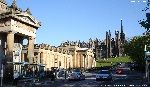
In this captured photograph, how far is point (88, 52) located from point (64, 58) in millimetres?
32079

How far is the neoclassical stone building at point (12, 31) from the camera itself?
53.1m

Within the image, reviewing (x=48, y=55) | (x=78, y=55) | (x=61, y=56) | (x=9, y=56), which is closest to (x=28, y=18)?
(x=9, y=56)

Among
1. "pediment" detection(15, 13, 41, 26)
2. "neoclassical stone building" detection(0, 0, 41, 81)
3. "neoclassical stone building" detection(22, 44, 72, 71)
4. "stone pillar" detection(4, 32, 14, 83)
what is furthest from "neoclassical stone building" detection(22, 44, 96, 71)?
"stone pillar" detection(4, 32, 14, 83)

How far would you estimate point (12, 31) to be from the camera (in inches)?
2112

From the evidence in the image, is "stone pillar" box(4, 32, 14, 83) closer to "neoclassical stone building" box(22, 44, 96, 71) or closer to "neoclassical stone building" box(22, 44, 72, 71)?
"neoclassical stone building" box(22, 44, 96, 71)

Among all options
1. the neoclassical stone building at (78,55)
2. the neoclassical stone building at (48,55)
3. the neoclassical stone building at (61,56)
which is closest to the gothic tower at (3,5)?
the neoclassical stone building at (61,56)

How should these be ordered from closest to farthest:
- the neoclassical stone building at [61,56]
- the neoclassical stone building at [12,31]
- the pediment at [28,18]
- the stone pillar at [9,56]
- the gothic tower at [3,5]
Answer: the stone pillar at [9,56] → the neoclassical stone building at [12,31] → the pediment at [28,18] → the gothic tower at [3,5] → the neoclassical stone building at [61,56]

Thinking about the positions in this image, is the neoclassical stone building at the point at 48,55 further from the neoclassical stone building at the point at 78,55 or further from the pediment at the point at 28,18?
the pediment at the point at 28,18

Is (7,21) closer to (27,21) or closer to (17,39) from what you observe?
(27,21)

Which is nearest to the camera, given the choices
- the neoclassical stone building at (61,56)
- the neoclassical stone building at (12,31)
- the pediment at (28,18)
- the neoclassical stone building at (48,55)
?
the neoclassical stone building at (12,31)

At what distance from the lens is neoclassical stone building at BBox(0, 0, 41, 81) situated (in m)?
53.1

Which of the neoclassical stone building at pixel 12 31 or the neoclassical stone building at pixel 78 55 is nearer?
the neoclassical stone building at pixel 12 31

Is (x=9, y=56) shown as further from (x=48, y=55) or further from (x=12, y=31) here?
(x=48, y=55)

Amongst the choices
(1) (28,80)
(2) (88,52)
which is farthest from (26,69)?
(2) (88,52)
